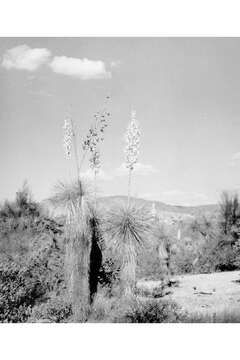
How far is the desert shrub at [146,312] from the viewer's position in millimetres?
5332

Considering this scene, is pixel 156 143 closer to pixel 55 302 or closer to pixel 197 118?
pixel 197 118

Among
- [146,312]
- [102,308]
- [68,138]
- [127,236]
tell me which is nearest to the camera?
[146,312]

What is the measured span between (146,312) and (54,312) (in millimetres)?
1232

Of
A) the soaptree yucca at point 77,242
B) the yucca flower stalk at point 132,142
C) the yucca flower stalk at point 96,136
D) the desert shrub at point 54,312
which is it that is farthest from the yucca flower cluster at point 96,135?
the desert shrub at point 54,312

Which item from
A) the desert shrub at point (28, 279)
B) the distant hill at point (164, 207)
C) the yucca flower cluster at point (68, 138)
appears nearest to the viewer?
the desert shrub at point (28, 279)

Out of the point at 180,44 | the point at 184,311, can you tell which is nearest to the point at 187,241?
the point at 184,311

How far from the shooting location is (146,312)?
17.6 ft

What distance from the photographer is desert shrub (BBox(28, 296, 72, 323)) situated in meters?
5.46

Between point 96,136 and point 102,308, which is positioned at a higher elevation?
point 96,136

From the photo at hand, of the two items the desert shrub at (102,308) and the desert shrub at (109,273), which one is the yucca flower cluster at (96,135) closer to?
the desert shrub at (109,273)

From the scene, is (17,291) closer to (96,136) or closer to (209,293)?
(96,136)

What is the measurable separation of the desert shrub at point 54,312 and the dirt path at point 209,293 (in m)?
1.53

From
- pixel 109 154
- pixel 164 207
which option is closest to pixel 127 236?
pixel 109 154

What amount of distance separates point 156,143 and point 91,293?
2.34 metres
